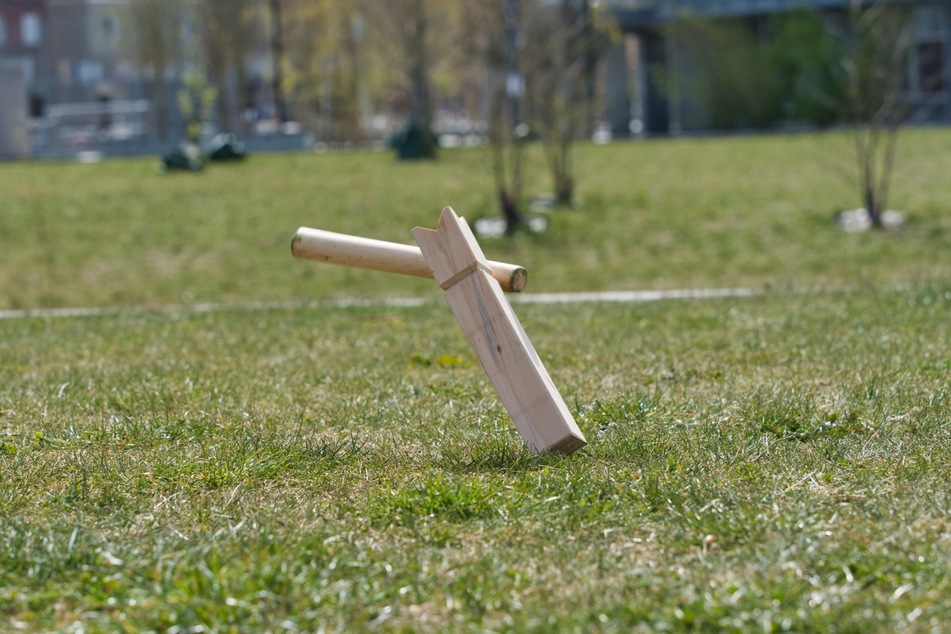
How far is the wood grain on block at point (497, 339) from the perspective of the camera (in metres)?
4.19

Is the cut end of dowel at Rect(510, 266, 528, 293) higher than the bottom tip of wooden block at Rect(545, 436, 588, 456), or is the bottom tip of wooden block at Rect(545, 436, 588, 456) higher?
the cut end of dowel at Rect(510, 266, 528, 293)

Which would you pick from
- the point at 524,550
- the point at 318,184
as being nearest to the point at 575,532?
the point at 524,550

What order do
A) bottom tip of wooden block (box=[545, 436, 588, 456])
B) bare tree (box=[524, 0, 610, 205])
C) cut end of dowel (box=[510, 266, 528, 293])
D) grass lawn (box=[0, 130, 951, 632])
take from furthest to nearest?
bare tree (box=[524, 0, 610, 205]) < cut end of dowel (box=[510, 266, 528, 293]) < bottom tip of wooden block (box=[545, 436, 588, 456]) < grass lawn (box=[0, 130, 951, 632])

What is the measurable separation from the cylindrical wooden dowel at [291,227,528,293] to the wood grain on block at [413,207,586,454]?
9cm

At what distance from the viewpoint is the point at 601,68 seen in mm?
41156

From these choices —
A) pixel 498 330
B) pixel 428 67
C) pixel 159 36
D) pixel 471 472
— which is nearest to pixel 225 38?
pixel 159 36

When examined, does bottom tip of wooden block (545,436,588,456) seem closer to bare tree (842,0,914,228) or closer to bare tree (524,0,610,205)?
bare tree (842,0,914,228)

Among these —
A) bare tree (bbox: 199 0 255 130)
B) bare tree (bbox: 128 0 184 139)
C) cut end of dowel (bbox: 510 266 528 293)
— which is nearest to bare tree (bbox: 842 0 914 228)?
cut end of dowel (bbox: 510 266 528 293)

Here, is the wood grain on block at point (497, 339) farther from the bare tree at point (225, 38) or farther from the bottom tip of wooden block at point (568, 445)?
the bare tree at point (225, 38)

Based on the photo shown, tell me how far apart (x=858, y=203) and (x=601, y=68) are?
24086mm

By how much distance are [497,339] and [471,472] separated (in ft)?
1.47

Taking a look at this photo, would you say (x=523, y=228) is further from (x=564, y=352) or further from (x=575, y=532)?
(x=575, y=532)

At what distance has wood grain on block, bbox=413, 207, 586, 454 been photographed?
13.7ft

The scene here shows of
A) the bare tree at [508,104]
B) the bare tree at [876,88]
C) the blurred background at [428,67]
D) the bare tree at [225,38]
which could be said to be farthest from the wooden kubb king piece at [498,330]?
the bare tree at [225,38]
